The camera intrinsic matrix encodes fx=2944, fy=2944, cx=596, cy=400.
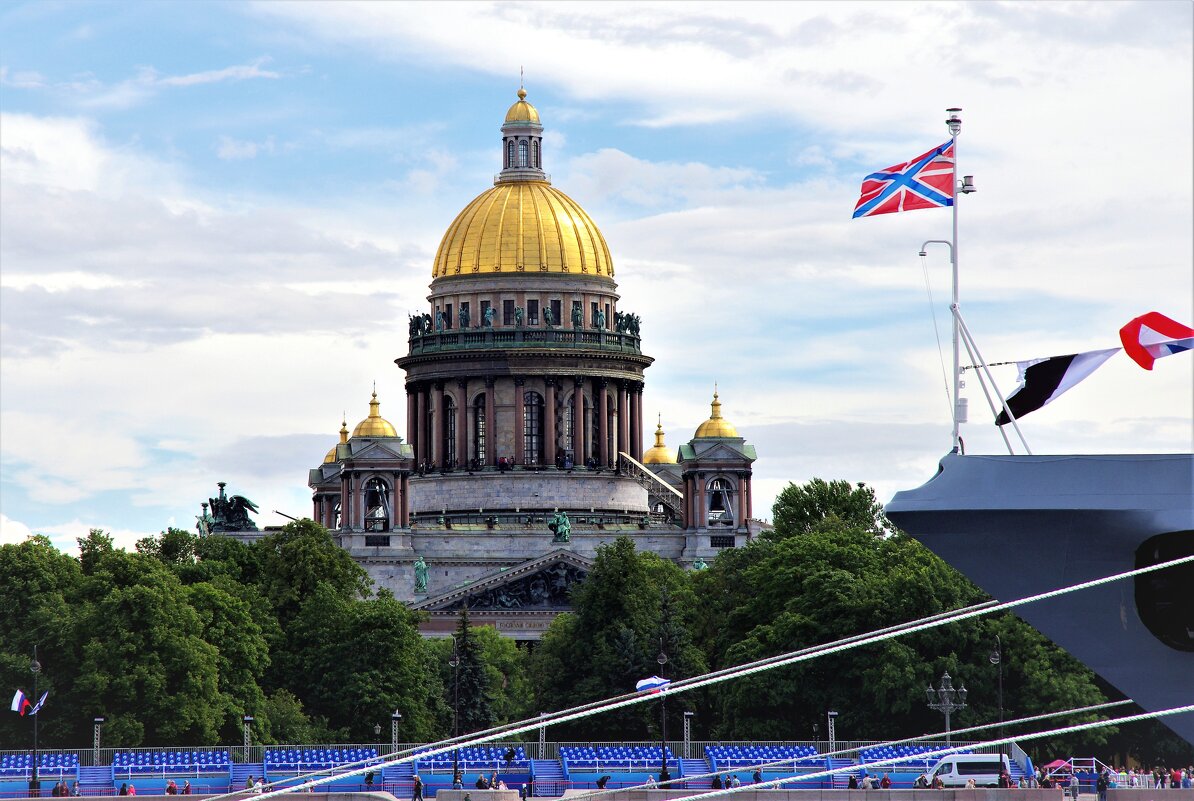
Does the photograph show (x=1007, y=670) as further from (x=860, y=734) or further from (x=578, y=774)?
(x=578, y=774)

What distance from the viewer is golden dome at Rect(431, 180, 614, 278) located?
19125 centimetres

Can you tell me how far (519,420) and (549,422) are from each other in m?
1.95

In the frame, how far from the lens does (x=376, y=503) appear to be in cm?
17888

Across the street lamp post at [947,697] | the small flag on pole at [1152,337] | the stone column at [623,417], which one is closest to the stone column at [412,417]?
the stone column at [623,417]

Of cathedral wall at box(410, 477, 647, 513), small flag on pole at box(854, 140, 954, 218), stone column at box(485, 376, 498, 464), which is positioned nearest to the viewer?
small flag on pole at box(854, 140, 954, 218)

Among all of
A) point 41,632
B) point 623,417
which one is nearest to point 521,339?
point 623,417

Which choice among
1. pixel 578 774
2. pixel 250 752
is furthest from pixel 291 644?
pixel 578 774

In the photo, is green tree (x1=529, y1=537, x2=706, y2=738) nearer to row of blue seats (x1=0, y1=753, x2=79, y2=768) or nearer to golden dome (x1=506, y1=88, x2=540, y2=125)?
row of blue seats (x1=0, y1=753, x2=79, y2=768)

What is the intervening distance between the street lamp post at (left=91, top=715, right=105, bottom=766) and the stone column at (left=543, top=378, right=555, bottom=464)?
85233 mm

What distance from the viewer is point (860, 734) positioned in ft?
340

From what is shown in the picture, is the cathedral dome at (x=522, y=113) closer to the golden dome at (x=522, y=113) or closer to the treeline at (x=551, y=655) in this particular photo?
the golden dome at (x=522, y=113)

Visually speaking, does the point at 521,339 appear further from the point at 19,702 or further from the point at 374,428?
the point at 19,702

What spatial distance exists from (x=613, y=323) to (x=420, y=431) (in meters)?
14.6

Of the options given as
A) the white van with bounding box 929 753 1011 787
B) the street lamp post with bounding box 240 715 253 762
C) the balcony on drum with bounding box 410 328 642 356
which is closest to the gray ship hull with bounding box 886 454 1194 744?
the white van with bounding box 929 753 1011 787
